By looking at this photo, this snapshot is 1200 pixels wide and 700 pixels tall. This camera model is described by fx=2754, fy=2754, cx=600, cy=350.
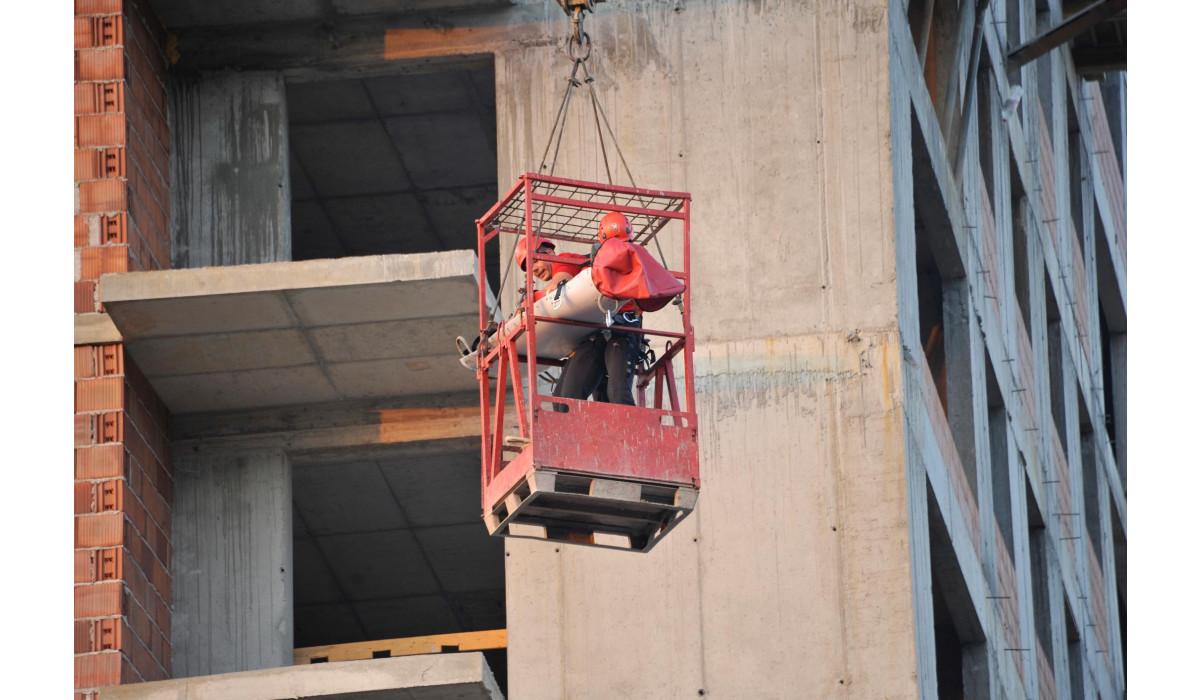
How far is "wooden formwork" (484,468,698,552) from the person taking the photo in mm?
19578

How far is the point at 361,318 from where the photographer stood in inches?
986

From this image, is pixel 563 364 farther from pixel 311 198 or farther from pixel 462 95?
pixel 311 198

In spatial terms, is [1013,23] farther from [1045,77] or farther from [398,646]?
[398,646]

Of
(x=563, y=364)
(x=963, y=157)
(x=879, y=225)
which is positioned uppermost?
(x=963, y=157)

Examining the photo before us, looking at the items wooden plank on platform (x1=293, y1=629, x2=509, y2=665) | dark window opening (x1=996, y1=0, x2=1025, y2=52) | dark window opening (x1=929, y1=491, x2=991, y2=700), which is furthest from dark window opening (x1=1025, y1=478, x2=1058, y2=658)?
wooden plank on platform (x1=293, y1=629, x2=509, y2=665)

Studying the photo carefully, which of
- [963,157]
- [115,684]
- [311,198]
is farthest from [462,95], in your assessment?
[115,684]

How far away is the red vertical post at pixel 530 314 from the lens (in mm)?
19484

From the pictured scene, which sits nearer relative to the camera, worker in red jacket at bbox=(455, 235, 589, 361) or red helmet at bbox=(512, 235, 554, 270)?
worker in red jacket at bbox=(455, 235, 589, 361)

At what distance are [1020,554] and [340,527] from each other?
862cm

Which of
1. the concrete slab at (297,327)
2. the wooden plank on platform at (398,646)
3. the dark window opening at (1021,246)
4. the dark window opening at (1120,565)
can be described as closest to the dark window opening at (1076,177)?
the dark window opening at (1120,565)

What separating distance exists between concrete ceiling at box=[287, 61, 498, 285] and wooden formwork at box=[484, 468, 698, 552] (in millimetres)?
7716

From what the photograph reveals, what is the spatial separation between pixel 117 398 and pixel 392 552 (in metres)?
11.2

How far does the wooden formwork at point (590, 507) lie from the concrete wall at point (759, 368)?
4.18 metres

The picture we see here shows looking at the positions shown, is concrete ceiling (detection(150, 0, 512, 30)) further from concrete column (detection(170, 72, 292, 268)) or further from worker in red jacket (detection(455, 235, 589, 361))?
worker in red jacket (detection(455, 235, 589, 361))
